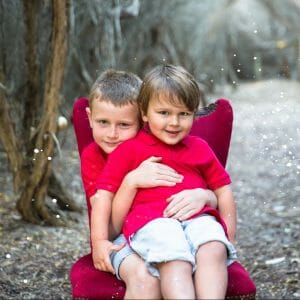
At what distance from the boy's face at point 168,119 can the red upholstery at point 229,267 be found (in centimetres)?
47

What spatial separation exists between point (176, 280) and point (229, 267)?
1.34 feet

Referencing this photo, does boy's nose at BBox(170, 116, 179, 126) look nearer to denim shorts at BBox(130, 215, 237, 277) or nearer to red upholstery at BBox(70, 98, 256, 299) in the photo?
denim shorts at BBox(130, 215, 237, 277)

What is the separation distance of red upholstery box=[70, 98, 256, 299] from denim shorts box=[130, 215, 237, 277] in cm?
11

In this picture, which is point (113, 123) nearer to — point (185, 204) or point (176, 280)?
point (185, 204)

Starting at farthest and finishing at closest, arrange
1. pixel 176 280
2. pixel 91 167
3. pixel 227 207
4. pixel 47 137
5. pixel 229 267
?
pixel 47 137, pixel 91 167, pixel 227 207, pixel 229 267, pixel 176 280

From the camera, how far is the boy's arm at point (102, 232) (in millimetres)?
2813

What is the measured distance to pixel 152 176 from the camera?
284 centimetres

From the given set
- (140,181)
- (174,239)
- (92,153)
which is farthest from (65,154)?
(174,239)

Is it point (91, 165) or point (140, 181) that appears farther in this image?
point (91, 165)

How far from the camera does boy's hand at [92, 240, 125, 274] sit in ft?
9.20

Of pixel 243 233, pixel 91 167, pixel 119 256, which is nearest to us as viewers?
pixel 119 256

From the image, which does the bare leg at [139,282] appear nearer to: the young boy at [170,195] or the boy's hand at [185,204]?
the young boy at [170,195]

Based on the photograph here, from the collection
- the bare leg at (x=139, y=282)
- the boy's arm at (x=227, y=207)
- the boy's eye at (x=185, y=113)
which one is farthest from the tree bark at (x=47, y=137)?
the bare leg at (x=139, y=282)

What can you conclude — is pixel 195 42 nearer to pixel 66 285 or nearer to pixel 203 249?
pixel 66 285
